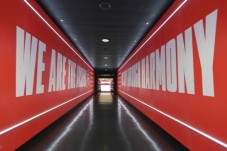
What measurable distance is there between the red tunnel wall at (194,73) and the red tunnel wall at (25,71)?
330 centimetres

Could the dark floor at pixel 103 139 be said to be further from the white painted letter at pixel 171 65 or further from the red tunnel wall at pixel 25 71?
the white painted letter at pixel 171 65

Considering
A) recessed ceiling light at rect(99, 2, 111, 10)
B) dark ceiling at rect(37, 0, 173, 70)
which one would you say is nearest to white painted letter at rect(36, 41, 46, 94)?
dark ceiling at rect(37, 0, 173, 70)

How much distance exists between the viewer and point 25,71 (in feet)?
11.9

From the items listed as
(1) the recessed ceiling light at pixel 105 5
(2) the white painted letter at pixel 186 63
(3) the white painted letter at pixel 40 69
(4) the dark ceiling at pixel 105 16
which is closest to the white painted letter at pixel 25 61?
(3) the white painted letter at pixel 40 69

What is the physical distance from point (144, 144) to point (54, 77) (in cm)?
366

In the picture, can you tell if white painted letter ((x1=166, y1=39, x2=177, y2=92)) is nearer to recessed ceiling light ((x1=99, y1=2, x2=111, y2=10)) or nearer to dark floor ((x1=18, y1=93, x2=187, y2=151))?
dark floor ((x1=18, y1=93, x2=187, y2=151))

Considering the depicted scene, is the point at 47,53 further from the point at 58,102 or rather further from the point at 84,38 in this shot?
the point at 84,38

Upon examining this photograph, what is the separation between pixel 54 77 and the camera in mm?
5777

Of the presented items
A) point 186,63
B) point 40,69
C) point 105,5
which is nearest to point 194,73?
point 186,63

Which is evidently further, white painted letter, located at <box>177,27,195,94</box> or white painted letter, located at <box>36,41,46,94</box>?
white painted letter, located at <box>36,41,46,94</box>

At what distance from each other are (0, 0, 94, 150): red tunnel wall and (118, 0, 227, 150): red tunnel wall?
3305 millimetres

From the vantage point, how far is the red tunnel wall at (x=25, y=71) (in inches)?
114

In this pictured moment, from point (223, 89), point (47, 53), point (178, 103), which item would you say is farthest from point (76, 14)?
point (223, 89)

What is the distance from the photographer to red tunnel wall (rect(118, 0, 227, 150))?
244cm
